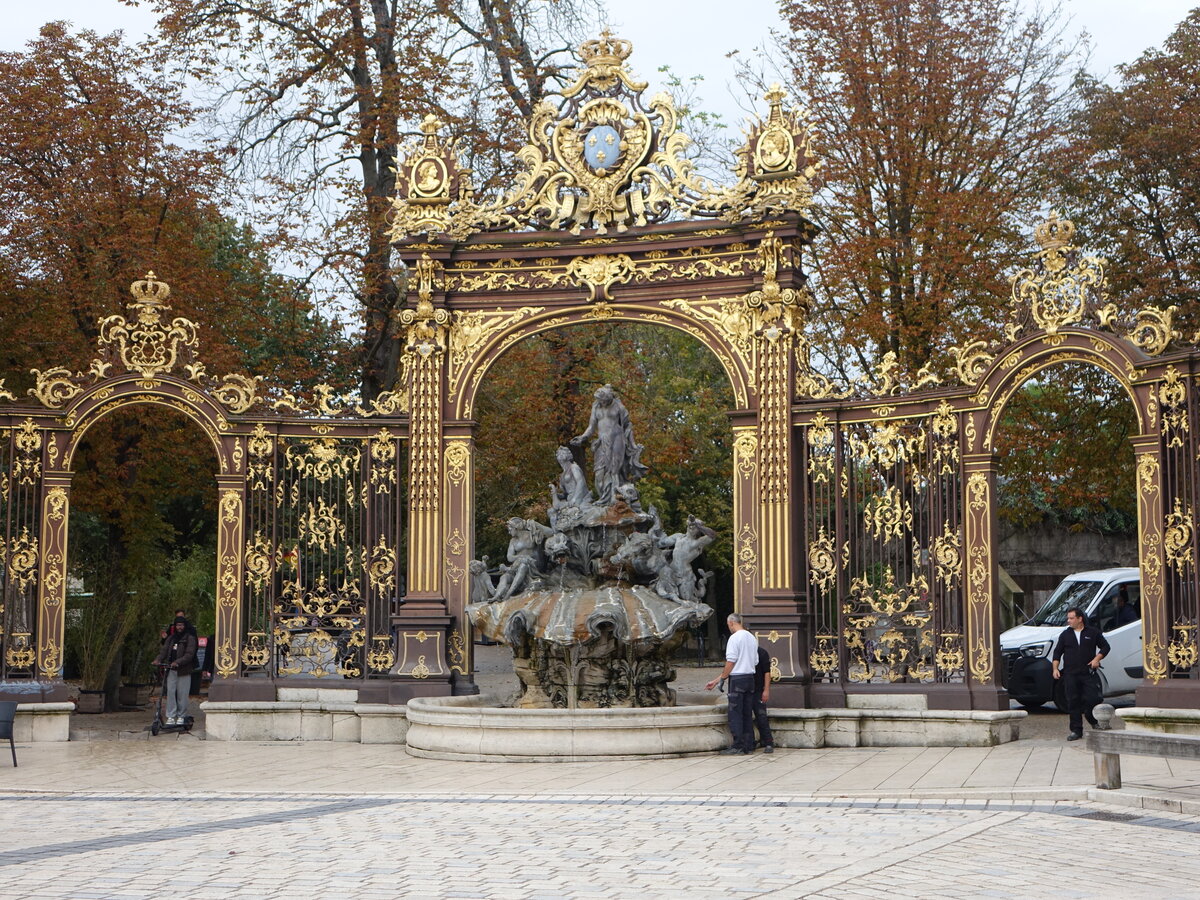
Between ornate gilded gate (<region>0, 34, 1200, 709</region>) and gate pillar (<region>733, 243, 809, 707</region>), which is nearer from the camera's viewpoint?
ornate gilded gate (<region>0, 34, 1200, 709</region>)

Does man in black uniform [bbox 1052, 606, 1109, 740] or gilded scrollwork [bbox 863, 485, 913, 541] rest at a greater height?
gilded scrollwork [bbox 863, 485, 913, 541]

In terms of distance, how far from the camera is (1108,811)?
32.9 feet

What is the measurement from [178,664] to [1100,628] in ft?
37.1

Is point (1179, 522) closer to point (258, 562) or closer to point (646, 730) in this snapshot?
point (646, 730)

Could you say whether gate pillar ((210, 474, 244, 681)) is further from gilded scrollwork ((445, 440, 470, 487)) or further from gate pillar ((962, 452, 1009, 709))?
gate pillar ((962, 452, 1009, 709))

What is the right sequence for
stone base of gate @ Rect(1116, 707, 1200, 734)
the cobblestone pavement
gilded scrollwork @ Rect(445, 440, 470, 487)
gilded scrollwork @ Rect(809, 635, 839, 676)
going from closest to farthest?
the cobblestone pavement, stone base of gate @ Rect(1116, 707, 1200, 734), gilded scrollwork @ Rect(809, 635, 839, 676), gilded scrollwork @ Rect(445, 440, 470, 487)

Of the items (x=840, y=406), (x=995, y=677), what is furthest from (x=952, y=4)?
(x=995, y=677)

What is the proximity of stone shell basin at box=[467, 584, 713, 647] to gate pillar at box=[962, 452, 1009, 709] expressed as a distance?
107 inches

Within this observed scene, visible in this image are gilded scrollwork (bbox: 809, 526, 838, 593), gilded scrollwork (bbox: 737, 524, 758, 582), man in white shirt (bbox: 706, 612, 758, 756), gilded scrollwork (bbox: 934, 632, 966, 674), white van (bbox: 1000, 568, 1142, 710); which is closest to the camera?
man in white shirt (bbox: 706, 612, 758, 756)

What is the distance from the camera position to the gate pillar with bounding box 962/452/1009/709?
14938 mm

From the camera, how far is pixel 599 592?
604 inches

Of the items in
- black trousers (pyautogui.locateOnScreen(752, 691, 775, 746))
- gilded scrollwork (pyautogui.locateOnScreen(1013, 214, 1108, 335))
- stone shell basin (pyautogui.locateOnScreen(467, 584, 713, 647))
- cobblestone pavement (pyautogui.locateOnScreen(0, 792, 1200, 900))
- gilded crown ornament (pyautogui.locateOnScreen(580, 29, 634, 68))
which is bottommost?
cobblestone pavement (pyautogui.locateOnScreen(0, 792, 1200, 900))

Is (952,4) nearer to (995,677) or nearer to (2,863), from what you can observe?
(995,677)

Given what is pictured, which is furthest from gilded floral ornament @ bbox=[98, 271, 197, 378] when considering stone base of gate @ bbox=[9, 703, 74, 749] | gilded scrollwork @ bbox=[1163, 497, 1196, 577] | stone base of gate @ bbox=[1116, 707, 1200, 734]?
stone base of gate @ bbox=[1116, 707, 1200, 734]
